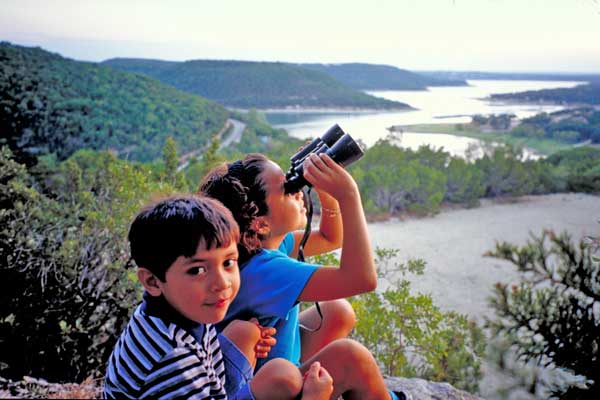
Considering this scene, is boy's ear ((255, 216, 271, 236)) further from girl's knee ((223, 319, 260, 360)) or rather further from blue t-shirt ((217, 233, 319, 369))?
girl's knee ((223, 319, 260, 360))

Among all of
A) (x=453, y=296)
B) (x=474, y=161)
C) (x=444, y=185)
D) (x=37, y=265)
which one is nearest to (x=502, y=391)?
(x=37, y=265)

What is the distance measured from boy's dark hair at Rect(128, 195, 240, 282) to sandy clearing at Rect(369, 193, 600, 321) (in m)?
5.51

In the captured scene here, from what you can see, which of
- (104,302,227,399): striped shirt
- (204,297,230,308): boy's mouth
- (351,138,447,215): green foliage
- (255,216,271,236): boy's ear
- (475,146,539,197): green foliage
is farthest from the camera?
(475,146,539,197): green foliage

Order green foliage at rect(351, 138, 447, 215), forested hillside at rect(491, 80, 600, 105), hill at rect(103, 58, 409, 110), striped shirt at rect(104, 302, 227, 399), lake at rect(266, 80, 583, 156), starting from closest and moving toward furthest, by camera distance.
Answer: striped shirt at rect(104, 302, 227, 399) < forested hillside at rect(491, 80, 600, 105) < green foliage at rect(351, 138, 447, 215) < lake at rect(266, 80, 583, 156) < hill at rect(103, 58, 409, 110)

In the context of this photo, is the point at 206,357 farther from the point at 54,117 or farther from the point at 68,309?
the point at 54,117

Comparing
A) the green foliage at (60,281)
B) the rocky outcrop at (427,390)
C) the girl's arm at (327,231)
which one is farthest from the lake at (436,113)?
the girl's arm at (327,231)

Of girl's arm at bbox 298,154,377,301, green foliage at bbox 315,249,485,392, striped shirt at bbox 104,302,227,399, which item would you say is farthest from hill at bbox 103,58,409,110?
striped shirt at bbox 104,302,227,399

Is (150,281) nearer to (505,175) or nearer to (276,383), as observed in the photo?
(276,383)

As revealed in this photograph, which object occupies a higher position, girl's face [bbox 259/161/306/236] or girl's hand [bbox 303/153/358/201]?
girl's hand [bbox 303/153/358/201]

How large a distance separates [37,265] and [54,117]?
9.86 m

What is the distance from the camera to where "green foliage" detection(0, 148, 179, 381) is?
2.96 metres

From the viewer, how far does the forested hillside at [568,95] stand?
9.68 m

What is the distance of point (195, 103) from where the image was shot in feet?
62.2

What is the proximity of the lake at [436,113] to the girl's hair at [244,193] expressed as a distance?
905 cm
